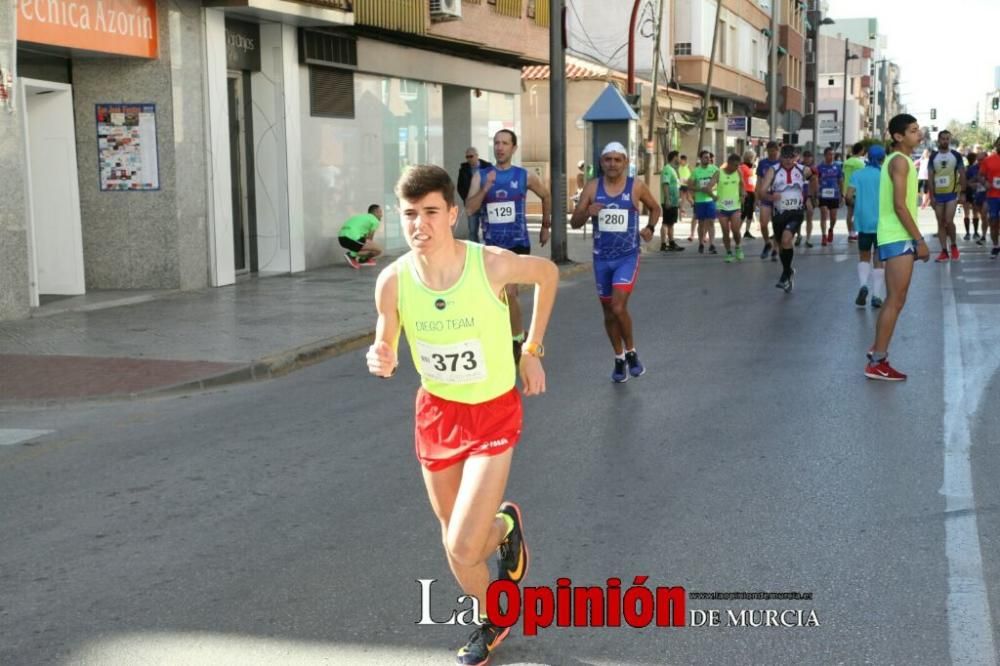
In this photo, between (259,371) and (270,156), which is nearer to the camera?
(259,371)

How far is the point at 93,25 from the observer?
48.7ft

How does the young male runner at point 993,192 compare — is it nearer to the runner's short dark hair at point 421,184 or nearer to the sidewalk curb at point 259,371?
the sidewalk curb at point 259,371

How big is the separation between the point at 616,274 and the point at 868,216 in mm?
4312

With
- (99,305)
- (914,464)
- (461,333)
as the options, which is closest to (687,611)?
(461,333)

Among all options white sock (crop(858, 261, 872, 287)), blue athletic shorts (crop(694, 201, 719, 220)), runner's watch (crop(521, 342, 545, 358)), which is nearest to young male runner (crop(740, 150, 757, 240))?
blue athletic shorts (crop(694, 201, 719, 220))

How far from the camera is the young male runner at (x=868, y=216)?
12.6 metres

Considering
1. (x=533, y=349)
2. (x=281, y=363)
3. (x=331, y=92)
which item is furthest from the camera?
(x=331, y=92)

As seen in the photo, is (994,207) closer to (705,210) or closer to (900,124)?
(705,210)

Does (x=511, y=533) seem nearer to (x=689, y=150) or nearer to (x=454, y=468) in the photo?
(x=454, y=468)

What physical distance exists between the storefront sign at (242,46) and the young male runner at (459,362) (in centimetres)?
1451

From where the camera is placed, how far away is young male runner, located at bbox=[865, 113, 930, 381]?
9344 millimetres

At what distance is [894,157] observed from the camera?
30.8ft

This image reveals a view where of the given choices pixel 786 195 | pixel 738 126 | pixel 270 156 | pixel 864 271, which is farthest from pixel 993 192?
pixel 738 126

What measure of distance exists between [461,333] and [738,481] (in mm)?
2762
